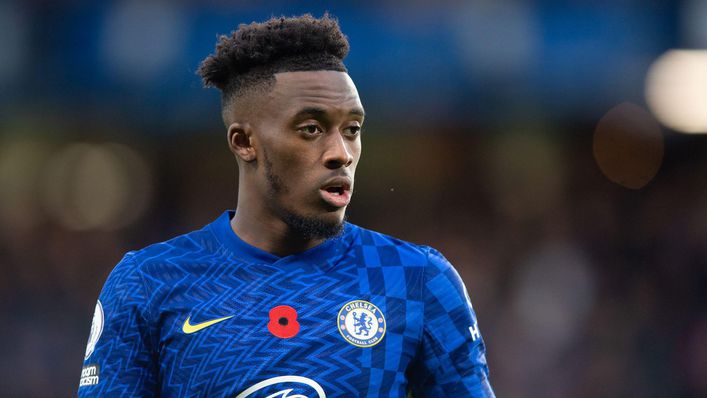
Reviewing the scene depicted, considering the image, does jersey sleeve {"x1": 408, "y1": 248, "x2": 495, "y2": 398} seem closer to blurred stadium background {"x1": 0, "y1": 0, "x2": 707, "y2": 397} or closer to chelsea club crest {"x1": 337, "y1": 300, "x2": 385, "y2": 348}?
chelsea club crest {"x1": 337, "y1": 300, "x2": 385, "y2": 348}

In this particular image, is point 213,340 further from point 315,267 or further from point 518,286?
point 518,286

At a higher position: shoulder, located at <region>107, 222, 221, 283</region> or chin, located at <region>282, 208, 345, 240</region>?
chin, located at <region>282, 208, 345, 240</region>

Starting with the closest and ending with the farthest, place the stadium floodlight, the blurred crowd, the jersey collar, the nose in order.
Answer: the nose → the jersey collar → the blurred crowd → the stadium floodlight

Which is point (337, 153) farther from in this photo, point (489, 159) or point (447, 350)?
point (489, 159)

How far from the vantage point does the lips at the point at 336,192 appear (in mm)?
3281

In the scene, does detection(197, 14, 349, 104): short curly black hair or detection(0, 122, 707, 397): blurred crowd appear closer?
detection(197, 14, 349, 104): short curly black hair

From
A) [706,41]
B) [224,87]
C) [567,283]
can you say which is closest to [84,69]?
[567,283]

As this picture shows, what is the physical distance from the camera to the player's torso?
3105mm

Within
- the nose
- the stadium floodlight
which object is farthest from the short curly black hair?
the stadium floodlight

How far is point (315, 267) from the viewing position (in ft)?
11.0

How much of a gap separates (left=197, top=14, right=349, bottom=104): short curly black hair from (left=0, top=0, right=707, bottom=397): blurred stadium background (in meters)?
7.10

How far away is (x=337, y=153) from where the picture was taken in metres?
3.26

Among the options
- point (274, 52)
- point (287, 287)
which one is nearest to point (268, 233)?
point (287, 287)

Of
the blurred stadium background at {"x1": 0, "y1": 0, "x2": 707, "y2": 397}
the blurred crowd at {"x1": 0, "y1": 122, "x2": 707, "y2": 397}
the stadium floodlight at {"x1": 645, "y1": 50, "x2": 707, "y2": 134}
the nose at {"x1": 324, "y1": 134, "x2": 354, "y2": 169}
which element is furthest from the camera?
the stadium floodlight at {"x1": 645, "y1": 50, "x2": 707, "y2": 134}
